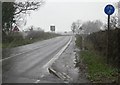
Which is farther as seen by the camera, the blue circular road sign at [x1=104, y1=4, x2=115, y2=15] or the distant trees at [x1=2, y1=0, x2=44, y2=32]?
the distant trees at [x1=2, y1=0, x2=44, y2=32]

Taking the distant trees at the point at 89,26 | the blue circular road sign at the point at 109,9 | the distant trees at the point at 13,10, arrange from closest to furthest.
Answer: the blue circular road sign at the point at 109,9 → the distant trees at the point at 13,10 → the distant trees at the point at 89,26

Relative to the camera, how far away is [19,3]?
178 ft

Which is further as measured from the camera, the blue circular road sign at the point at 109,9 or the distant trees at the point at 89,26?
the distant trees at the point at 89,26

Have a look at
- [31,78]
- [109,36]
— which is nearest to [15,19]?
[109,36]

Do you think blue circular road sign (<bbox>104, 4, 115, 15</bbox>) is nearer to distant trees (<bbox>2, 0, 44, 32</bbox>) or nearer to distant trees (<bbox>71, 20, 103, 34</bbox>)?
distant trees (<bbox>2, 0, 44, 32</bbox>)

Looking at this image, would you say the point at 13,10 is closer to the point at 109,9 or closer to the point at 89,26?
the point at 109,9

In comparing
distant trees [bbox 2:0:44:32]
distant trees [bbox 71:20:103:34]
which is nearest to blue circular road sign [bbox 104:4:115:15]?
distant trees [bbox 2:0:44:32]

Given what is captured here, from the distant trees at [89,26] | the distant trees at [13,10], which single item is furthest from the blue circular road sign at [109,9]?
the distant trees at [89,26]

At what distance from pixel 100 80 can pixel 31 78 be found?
2.95 metres

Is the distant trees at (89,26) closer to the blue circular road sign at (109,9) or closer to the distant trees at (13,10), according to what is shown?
the distant trees at (13,10)

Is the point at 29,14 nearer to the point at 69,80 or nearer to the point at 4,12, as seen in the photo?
the point at 4,12

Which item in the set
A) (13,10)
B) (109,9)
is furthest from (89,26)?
(109,9)

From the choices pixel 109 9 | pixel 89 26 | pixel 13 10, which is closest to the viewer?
pixel 109 9

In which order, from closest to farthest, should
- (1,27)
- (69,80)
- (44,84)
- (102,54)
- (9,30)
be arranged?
(44,84) < (69,80) < (102,54) < (1,27) < (9,30)
